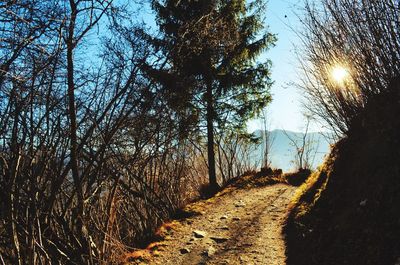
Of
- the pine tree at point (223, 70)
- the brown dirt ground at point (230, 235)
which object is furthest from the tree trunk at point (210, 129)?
the brown dirt ground at point (230, 235)

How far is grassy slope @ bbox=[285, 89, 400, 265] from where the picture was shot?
3.57 m

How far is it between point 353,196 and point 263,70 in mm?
8633

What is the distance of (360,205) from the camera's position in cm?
416

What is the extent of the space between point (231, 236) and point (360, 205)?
2.98m

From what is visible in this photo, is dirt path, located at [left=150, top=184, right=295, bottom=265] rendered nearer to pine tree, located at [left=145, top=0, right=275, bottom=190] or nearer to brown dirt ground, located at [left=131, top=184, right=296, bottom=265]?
brown dirt ground, located at [left=131, top=184, right=296, bottom=265]

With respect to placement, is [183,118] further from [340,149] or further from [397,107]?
[397,107]

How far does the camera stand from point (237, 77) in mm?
12242

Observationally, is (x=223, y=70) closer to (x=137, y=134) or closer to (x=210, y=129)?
(x=210, y=129)

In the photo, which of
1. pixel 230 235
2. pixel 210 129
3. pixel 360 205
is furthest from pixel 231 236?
pixel 210 129

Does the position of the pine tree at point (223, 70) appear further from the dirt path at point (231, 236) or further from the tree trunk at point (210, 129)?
the dirt path at point (231, 236)

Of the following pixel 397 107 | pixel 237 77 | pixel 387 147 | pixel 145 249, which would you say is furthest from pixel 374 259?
pixel 237 77

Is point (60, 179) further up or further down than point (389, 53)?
further down

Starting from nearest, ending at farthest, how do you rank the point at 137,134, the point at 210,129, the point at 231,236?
the point at 231,236, the point at 137,134, the point at 210,129

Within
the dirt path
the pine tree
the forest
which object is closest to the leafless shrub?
the forest
